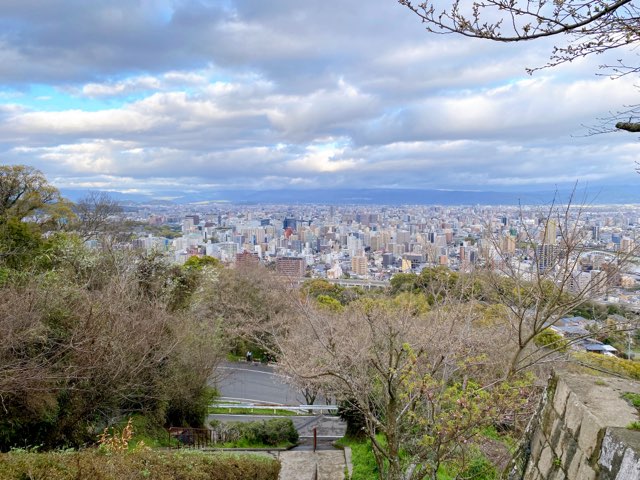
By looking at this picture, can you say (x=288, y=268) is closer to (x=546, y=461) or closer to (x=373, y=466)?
(x=373, y=466)

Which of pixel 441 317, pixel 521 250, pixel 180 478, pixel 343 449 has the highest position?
pixel 521 250

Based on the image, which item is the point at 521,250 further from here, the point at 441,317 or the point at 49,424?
the point at 49,424

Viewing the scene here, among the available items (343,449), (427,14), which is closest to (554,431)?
(427,14)

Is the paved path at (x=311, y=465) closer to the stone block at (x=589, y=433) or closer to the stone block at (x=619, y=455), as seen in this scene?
the stone block at (x=589, y=433)

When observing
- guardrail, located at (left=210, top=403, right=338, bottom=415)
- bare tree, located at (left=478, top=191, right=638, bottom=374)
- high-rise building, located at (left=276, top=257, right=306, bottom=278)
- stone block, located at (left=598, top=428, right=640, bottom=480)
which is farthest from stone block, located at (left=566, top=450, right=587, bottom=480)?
high-rise building, located at (left=276, top=257, right=306, bottom=278)

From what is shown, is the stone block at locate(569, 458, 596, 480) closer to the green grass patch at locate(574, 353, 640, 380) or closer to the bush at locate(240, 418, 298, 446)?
the bush at locate(240, 418, 298, 446)

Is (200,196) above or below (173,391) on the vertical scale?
above

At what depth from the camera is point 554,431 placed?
157 inches

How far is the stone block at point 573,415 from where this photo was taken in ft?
11.8

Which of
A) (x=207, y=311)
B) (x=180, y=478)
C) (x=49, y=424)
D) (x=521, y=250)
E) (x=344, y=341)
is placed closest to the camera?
(x=180, y=478)

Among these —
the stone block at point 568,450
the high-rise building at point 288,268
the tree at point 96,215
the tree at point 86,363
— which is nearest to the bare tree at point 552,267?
the stone block at point 568,450

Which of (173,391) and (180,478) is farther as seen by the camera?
(173,391)

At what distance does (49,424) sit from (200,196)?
4974 inches

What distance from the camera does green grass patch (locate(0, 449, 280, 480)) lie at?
379 centimetres
